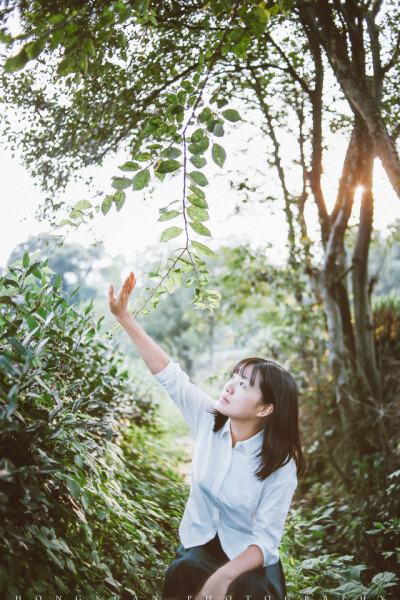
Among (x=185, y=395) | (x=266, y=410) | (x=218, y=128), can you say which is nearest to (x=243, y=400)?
(x=266, y=410)

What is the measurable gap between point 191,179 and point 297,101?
3551 millimetres

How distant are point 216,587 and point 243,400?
72 cm

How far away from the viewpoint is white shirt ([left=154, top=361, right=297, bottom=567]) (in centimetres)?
172

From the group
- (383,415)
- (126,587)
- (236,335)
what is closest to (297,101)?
(383,415)

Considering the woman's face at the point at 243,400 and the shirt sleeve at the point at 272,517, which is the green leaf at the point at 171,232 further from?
the shirt sleeve at the point at 272,517

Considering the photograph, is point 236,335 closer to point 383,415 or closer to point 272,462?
point 383,415

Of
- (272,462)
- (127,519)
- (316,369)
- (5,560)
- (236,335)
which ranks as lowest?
(127,519)

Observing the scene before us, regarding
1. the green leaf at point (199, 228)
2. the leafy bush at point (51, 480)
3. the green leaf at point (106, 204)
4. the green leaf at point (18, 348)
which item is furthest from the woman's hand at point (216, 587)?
the green leaf at point (106, 204)

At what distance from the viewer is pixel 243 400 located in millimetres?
1938

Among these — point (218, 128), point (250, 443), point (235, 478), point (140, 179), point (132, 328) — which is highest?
point (218, 128)

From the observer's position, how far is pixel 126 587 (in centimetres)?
201

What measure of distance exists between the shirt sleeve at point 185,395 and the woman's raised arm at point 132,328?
0.17ft

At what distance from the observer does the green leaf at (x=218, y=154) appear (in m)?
1.70

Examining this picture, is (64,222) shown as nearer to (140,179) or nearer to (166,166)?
(140,179)
